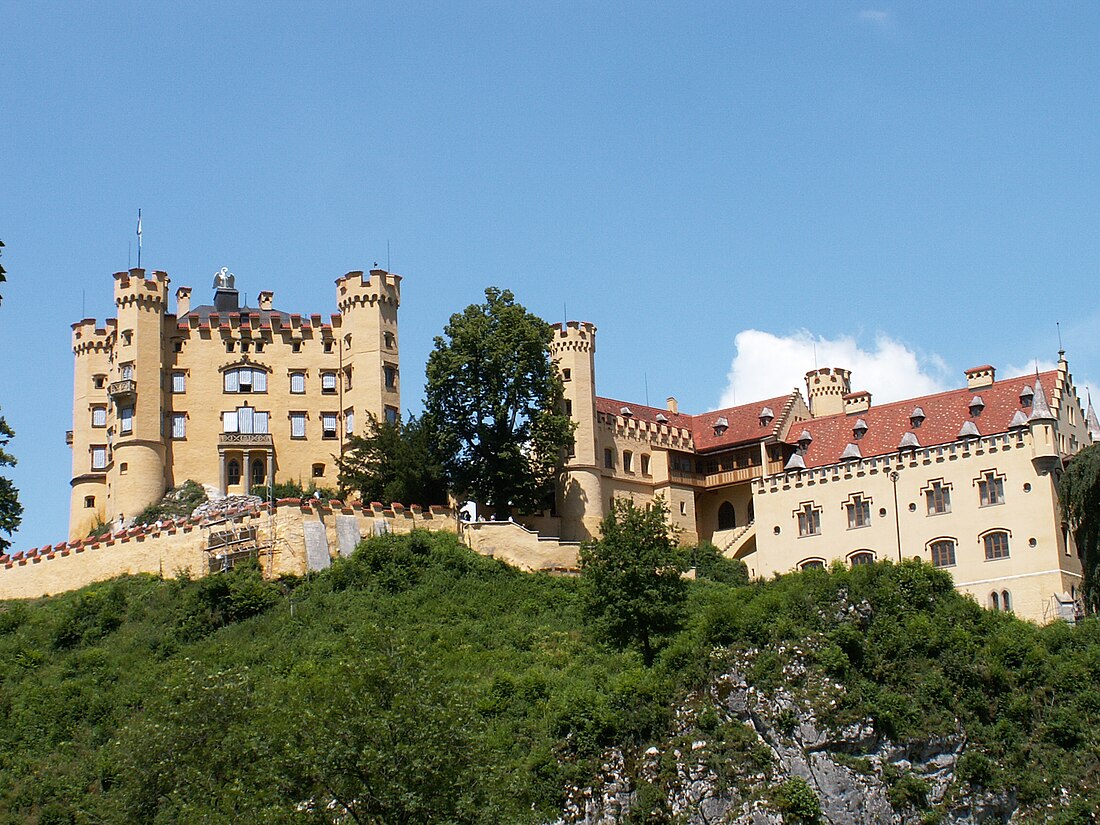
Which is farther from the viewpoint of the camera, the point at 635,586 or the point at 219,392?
the point at 219,392

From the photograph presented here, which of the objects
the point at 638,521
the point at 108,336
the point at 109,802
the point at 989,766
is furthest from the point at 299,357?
the point at 989,766

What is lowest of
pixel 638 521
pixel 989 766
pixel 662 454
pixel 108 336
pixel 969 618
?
pixel 989 766

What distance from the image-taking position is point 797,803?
52.4 meters

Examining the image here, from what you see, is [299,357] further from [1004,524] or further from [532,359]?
[1004,524]

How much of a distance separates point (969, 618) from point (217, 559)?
99.6 feet

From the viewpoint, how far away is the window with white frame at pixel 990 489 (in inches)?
2896

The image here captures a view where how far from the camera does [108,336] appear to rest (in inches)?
3497

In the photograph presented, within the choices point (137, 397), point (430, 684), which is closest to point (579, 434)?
point (137, 397)

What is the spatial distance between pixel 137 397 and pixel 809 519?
32.3 m

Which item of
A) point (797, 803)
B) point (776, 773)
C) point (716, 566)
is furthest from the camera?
point (716, 566)

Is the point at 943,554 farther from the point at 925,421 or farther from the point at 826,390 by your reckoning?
the point at 826,390

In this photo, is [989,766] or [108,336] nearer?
[989,766]

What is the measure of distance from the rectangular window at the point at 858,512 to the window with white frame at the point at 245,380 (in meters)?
29.3

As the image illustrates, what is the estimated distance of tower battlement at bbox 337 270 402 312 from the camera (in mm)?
87688
